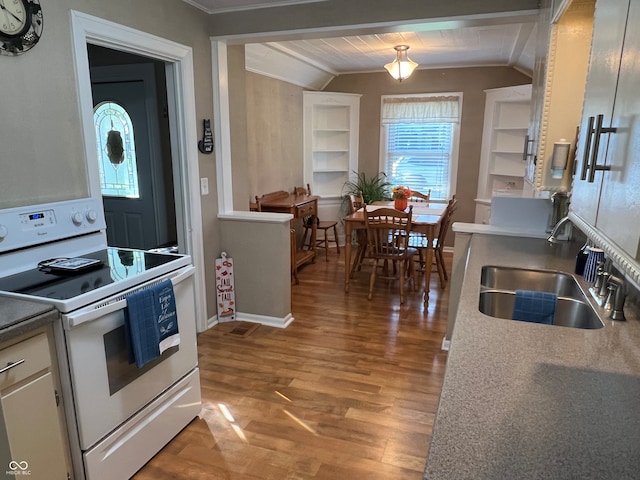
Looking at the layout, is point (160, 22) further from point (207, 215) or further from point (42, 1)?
point (207, 215)

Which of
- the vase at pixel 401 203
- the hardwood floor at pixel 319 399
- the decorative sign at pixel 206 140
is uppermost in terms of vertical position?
the decorative sign at pixel 206 140

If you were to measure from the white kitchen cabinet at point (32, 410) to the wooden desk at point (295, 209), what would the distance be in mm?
3068

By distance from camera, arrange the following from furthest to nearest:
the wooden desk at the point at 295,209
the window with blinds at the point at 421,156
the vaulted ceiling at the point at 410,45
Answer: the window with blinds at the point at 421,156 → the wooden desk at the point at 295,209 → the vaulted ceiling at the point at 410,45

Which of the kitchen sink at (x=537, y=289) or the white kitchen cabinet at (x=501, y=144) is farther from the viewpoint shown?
the white kitchen cabinet at (x=501, y=144)

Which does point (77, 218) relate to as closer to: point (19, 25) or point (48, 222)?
point (48, 222)

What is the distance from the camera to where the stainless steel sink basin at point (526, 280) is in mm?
1968

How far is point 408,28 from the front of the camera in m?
2.76

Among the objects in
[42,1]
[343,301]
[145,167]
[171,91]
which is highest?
[42,1]

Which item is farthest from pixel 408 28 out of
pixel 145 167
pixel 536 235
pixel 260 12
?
pixel 145 167

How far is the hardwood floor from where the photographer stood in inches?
77.5

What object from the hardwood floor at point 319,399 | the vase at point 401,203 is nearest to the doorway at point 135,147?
the hardwood floor at point 319,399

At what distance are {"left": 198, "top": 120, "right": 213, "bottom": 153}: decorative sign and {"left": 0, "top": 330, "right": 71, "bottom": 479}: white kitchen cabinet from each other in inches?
75.6

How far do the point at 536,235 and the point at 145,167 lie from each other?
313cm

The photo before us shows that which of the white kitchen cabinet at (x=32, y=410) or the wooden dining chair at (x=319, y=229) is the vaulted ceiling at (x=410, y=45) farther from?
the white kitchen cabinet at (x=32, y=410)
